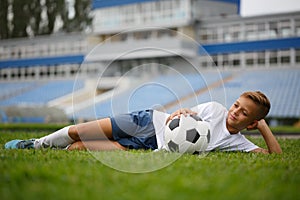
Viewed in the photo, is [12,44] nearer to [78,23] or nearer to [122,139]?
[78,23]

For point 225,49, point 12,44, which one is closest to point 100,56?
point 225,49

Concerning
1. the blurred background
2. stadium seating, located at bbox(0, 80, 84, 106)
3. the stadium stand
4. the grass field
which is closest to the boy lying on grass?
the grass field

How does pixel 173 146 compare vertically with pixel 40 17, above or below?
above

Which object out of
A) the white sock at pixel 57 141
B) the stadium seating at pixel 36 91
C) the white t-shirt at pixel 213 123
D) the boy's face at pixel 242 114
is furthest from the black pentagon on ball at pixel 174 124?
the stadium seating at pixel 36 91

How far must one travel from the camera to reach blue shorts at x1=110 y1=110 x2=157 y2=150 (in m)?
4.54

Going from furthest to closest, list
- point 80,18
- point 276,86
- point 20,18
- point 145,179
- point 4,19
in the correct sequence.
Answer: point 80,18, point 20,18, point 4,19, point 276,86, point 145,179

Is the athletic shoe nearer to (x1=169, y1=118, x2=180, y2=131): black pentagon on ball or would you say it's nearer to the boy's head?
(x1=169, y1=118, x2=180, y2=131): black pentagon on ball

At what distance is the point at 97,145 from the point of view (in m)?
4.49

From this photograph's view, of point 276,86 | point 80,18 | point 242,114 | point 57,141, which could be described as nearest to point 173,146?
point 242,114

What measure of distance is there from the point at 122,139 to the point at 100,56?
68.6ft

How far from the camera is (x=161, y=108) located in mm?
4891

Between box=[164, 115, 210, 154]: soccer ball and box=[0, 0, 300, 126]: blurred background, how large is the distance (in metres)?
11.4

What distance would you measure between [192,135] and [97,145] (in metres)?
0.93

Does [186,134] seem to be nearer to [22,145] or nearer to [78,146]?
[78,146]
